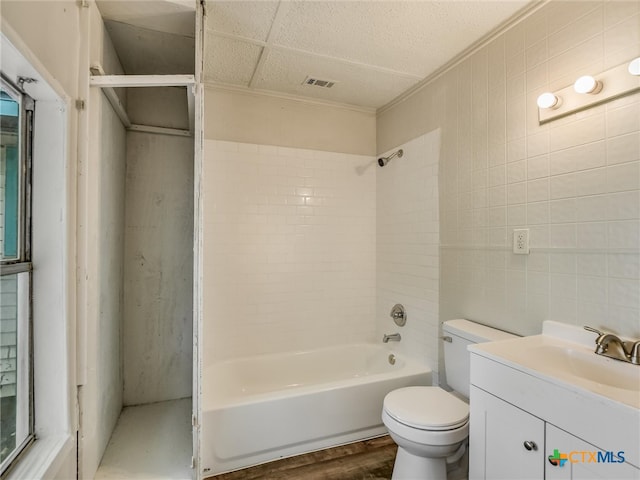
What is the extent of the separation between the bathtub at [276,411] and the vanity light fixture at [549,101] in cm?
171

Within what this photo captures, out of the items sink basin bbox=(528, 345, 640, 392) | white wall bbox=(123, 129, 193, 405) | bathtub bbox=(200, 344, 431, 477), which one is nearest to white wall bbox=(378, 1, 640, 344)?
sink basin bbox=(528, 345, 640, 392)

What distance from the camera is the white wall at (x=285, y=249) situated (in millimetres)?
2404

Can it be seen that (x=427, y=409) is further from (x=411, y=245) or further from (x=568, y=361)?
(x=411, y=245)

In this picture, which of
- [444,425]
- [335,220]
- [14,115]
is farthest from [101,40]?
[444,425]

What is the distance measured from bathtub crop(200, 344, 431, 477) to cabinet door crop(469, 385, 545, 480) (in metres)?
0.78

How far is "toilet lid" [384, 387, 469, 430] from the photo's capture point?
A: 4.86ft

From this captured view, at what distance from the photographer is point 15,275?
1.01m

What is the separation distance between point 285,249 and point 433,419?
157 centimetres

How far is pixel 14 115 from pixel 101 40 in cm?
70

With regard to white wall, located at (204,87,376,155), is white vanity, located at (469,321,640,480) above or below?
below

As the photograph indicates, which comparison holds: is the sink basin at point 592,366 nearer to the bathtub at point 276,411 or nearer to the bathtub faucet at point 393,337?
the bathtub at point 276,411

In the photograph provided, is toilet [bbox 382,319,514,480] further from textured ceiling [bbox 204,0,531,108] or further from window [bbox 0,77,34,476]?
textured ceiling [bbox 204,0,531,108]

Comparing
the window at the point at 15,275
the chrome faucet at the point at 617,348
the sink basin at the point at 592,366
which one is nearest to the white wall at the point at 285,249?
the window at the point at 15,275

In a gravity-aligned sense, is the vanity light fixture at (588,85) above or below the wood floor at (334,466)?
above
